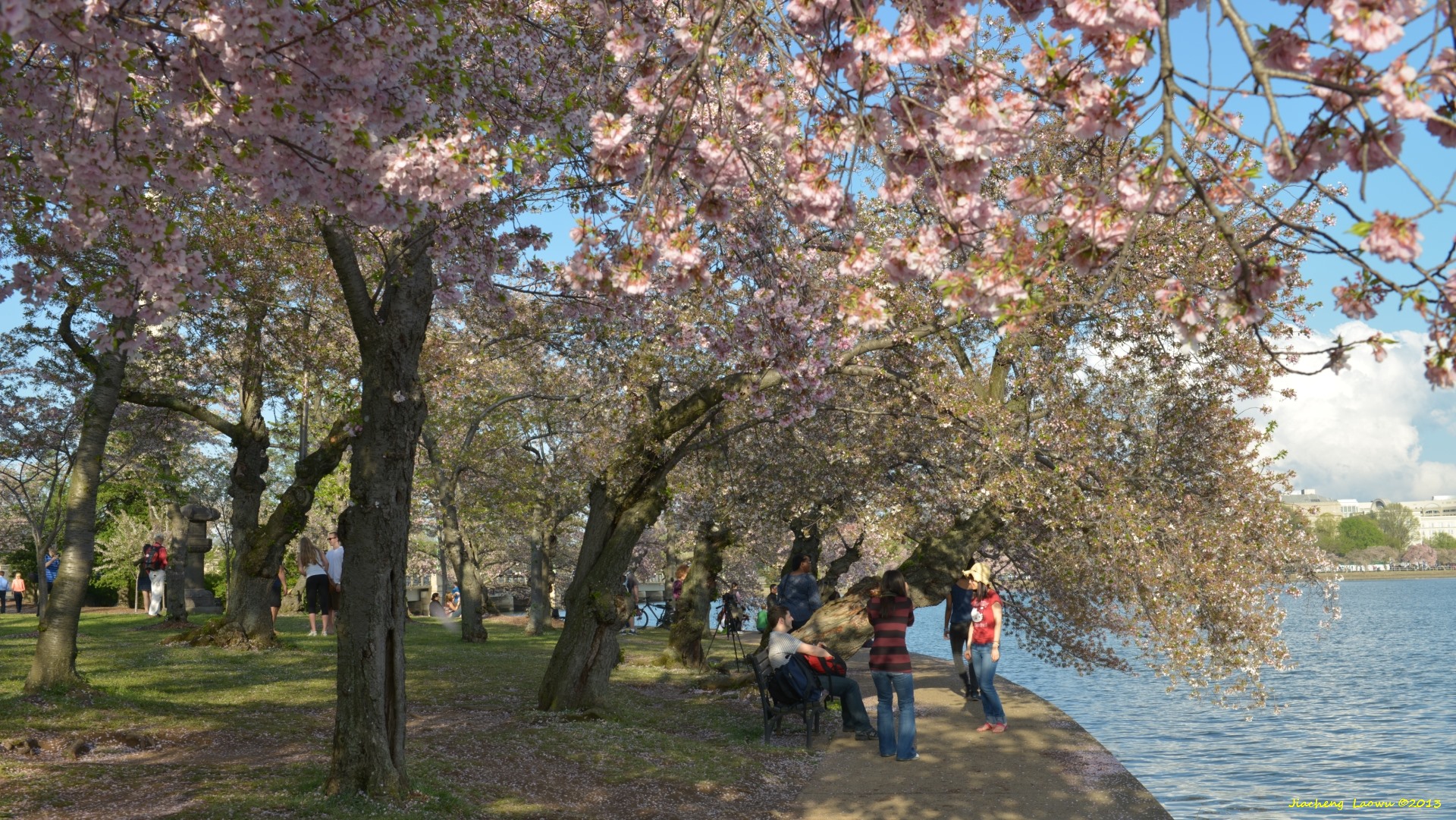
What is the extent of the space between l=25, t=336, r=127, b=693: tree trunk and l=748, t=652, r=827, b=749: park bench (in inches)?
265

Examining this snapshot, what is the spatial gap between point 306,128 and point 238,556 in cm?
1303

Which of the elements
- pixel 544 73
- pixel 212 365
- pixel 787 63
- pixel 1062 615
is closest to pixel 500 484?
pixel 212 365

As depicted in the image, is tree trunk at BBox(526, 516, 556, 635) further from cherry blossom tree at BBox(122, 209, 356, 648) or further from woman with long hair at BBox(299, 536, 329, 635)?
cherry blossom tree at BBox(122, 209, 356, 648)

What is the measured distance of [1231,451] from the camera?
15.0 metres

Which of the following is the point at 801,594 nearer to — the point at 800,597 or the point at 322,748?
the point at 800,597

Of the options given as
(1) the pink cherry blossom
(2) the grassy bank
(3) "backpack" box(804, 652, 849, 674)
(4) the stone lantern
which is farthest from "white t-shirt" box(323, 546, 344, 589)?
(1) the pink cherry blossom

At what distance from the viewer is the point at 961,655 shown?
16844 mm

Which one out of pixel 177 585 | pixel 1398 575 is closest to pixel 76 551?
pixel 177 585

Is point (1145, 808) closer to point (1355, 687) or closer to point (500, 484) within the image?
point (500, 484)

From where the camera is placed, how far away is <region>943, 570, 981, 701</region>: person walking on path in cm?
1520

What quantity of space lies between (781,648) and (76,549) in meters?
6.98

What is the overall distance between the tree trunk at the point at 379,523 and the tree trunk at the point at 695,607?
39.3 feet

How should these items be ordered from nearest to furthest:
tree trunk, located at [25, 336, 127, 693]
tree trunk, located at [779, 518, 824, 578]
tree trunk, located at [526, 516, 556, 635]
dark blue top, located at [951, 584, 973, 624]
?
tree trunk, located at [25, 336, 127, 693] → dark blue top, located at [951, 584, 973, 624] → tree trunk, located at [779, 518, 824, 578] → tree trunk, located at [526, 516, 556, 635]

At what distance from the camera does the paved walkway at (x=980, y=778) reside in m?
8.76
